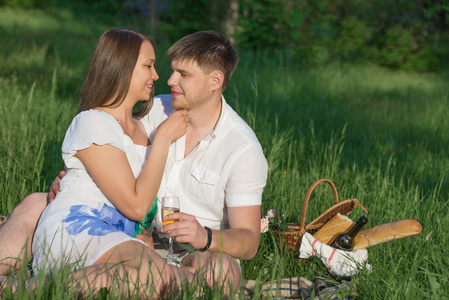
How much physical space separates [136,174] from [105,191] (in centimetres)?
29

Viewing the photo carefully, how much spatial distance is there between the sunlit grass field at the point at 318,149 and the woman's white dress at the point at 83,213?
0.35 meters

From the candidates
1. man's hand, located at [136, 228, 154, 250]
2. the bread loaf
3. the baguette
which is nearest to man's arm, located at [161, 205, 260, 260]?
man's hand, located at [136, 228, 154, 250]

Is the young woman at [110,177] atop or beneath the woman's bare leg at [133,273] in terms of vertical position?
atop

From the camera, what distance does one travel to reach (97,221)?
2.78 metres

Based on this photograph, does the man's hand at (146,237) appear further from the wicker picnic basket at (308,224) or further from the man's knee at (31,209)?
the wicker picnic basket at (308,224)

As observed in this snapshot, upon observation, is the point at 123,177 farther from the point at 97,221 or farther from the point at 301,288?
the point at 301,288

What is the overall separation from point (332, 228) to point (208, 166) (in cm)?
90

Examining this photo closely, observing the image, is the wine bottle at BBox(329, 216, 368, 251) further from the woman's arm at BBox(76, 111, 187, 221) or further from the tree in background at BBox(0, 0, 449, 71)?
the tree in background at BBox(0, 0, 449, 71)

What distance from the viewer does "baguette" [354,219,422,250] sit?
3.19 m

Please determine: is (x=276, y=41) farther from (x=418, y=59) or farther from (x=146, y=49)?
(x=146, y=49)

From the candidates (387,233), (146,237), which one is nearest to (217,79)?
(146,237)

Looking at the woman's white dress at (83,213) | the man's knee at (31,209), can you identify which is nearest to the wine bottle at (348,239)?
the woman's white dress at (83,213)

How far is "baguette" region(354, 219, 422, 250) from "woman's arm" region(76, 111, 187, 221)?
4.34 feet

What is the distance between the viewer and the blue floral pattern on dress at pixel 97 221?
273 cm
